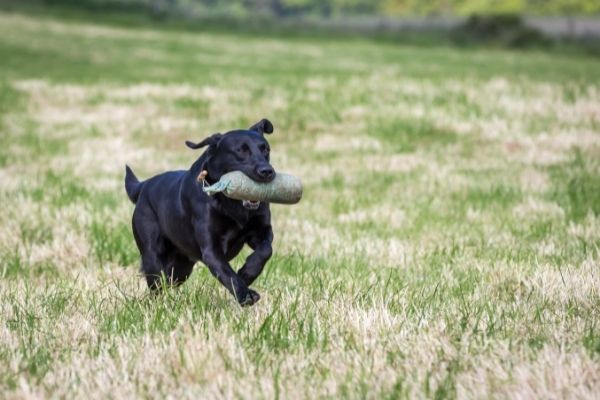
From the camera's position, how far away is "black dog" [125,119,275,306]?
4.58 m

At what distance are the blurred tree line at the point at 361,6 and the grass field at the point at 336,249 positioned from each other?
151 ft

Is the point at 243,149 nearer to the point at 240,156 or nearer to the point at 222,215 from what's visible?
the point at 240,156

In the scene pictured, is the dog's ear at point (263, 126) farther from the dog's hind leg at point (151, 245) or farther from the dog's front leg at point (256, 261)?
the dog's hind leg at point (151, 245)

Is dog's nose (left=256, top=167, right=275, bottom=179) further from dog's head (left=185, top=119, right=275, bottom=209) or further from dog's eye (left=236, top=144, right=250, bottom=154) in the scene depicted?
dog's eye (left=236, top=144, right=250, bottom=154)

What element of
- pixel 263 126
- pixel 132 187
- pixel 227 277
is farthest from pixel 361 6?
pixel 227 277

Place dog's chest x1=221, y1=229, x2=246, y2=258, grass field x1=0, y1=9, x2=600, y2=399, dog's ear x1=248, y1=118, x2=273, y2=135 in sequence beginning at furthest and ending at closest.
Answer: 1. dog's ear x1=248, y1=118, x2=273, y2=135
2. dog's chest x1=221, y1=229, x2=246, y2=258
3. grass field x1=0, y1=9, x2=600, y2=399

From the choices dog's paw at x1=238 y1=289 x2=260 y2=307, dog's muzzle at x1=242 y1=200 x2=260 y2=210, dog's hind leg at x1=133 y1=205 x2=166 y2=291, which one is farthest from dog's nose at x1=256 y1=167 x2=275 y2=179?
dog's hind leg at x1=133 y1=205 x2=166 y2=291

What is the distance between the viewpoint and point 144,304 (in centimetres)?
468

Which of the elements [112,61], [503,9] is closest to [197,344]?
[112,61]

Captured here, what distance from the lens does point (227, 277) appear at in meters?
4.48

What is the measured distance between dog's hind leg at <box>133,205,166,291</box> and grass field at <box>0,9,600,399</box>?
0.19m

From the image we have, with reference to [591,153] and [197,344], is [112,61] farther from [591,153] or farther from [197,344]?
[197,344]

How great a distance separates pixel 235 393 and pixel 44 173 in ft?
25.3

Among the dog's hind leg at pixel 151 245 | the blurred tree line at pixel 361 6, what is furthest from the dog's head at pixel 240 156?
the blurred tree line at pixel 361 6
